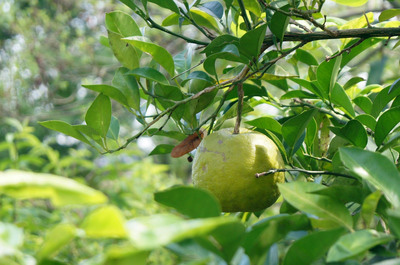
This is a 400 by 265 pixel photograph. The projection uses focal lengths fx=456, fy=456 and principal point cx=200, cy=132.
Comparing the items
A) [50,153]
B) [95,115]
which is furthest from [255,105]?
[50,153]

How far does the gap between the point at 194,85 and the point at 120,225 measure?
1.42 feet

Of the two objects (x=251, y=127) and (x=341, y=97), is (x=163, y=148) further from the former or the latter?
(x=341, y=97)

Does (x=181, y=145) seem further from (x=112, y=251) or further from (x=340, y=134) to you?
(x=112, y=251)

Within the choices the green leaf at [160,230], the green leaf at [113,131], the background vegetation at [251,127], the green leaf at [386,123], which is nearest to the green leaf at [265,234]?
the background vegetation at [251,127]

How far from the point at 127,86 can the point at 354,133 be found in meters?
0.30

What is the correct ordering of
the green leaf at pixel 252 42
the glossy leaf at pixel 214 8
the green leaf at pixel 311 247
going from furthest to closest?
the glossy leaf at pixel 214 8 → the green leaf at pixel 252 42 → the green leaf at pixel 311 247

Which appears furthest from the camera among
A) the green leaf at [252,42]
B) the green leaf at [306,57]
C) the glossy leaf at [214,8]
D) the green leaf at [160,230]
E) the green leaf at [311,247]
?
the green leaf at [306,57]

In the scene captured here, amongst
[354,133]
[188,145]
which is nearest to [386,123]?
[354,133]

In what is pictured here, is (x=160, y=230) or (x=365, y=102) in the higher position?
(x=160, y=230)

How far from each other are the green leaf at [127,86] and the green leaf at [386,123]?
31 centimetres

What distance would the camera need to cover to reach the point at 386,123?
1.82 feet

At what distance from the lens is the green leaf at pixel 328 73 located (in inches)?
24.7

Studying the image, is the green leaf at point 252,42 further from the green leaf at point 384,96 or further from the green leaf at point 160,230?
the green leaf at point 160,230

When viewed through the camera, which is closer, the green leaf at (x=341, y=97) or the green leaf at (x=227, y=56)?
the green leaf at (x=227, y=56)
